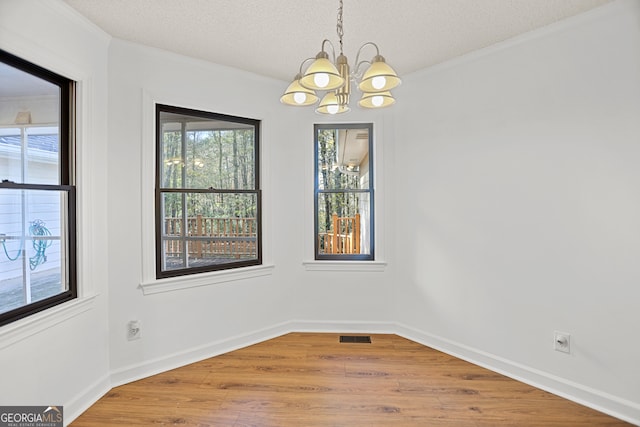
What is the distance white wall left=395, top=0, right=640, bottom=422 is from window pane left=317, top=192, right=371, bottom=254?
0.50 meters

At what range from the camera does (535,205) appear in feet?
8.45

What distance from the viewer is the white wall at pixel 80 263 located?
1845mm

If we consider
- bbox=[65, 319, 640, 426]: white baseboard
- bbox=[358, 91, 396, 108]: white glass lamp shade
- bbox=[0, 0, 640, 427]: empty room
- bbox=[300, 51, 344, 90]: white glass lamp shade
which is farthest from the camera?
bbox=[65, 319, 640, 426]: white baseboard

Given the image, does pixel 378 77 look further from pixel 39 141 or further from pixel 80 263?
pixel 80 263

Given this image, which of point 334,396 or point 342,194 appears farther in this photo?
point 342,194

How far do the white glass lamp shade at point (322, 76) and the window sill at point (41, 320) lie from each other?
1918mm

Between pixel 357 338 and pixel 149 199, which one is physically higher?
pixel 149 199

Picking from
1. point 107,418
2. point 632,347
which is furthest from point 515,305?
point 107,418

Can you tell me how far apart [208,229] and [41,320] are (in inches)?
57.1

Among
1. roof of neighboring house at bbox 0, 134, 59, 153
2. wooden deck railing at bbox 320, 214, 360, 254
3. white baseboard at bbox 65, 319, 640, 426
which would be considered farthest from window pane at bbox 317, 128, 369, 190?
roof of neighboring house at bbox 0, 134, 59, 153

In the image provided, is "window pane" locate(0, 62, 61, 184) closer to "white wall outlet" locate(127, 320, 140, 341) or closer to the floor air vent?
"white wall outlet" locate(127, 320, 140, 341)

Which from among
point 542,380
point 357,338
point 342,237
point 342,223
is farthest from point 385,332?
point 542,380

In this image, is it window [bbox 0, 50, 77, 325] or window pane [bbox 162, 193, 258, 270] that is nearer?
window [bbox 0, 50, 77, 325]

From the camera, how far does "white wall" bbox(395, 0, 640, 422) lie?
7.19 feet
